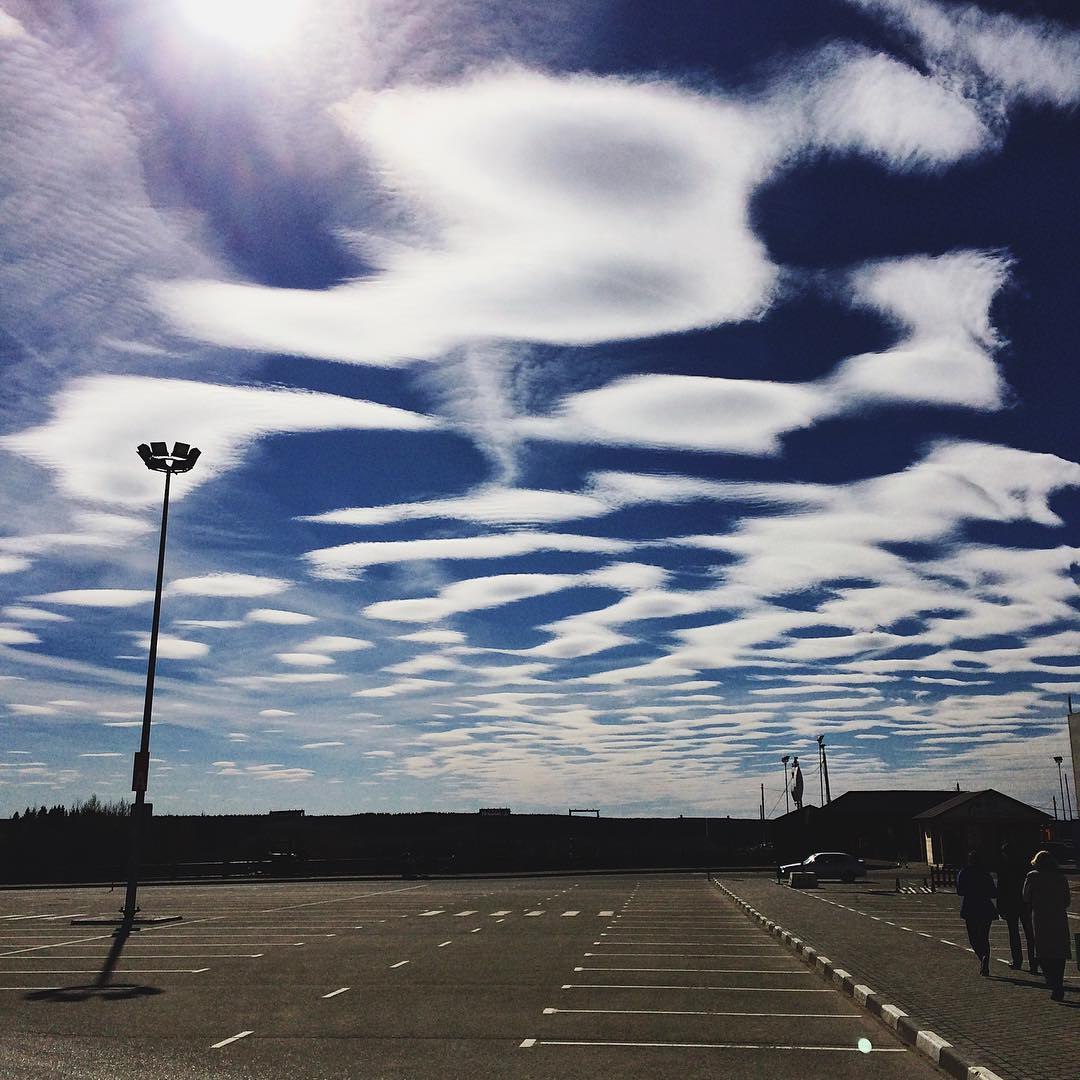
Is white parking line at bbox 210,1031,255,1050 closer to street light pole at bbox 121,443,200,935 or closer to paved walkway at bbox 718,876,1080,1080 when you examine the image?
paved walkway at bbox 718,876,1080,1080

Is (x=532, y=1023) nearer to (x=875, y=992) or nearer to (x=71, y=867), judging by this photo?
(x=875, y=992)

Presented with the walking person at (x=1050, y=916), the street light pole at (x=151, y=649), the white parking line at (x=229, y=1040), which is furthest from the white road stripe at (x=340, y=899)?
the walking person at (x=1050, y=916)

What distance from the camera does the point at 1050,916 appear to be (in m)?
13.3

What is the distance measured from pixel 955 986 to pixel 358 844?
8381 cm

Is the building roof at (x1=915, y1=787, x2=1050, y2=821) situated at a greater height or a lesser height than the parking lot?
greater

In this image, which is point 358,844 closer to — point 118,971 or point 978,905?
point 118,971

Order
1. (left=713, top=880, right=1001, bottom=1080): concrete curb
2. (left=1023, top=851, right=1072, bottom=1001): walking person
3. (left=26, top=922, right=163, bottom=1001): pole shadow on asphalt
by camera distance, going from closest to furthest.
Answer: (left=713, top=880, right=1001, bottom=1080): concrete curb, (left=1023, top=851, right=1072, bottom=1001): walking person, (left=26, top=922, right=163, bottom=1001): pole shadow on asphalt

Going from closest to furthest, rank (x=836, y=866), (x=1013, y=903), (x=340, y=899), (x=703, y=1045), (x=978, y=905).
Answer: (x=703, y=1045) → (x=978, y=905) → (x=1013, y=903) → (x=340, y=899) → (x=836, y=866)

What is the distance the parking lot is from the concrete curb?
17 centimetres

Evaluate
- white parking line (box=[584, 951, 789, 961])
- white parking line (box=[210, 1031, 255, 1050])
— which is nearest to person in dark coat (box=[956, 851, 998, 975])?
white parking line (box=[584, 951, 789, 961])

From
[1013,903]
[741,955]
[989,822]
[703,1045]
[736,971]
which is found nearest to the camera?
[703,1045]

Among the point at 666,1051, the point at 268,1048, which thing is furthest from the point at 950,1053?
the point at 268,1048

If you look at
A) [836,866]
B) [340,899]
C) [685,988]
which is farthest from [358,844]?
[685,988]

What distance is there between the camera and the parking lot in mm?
9742
